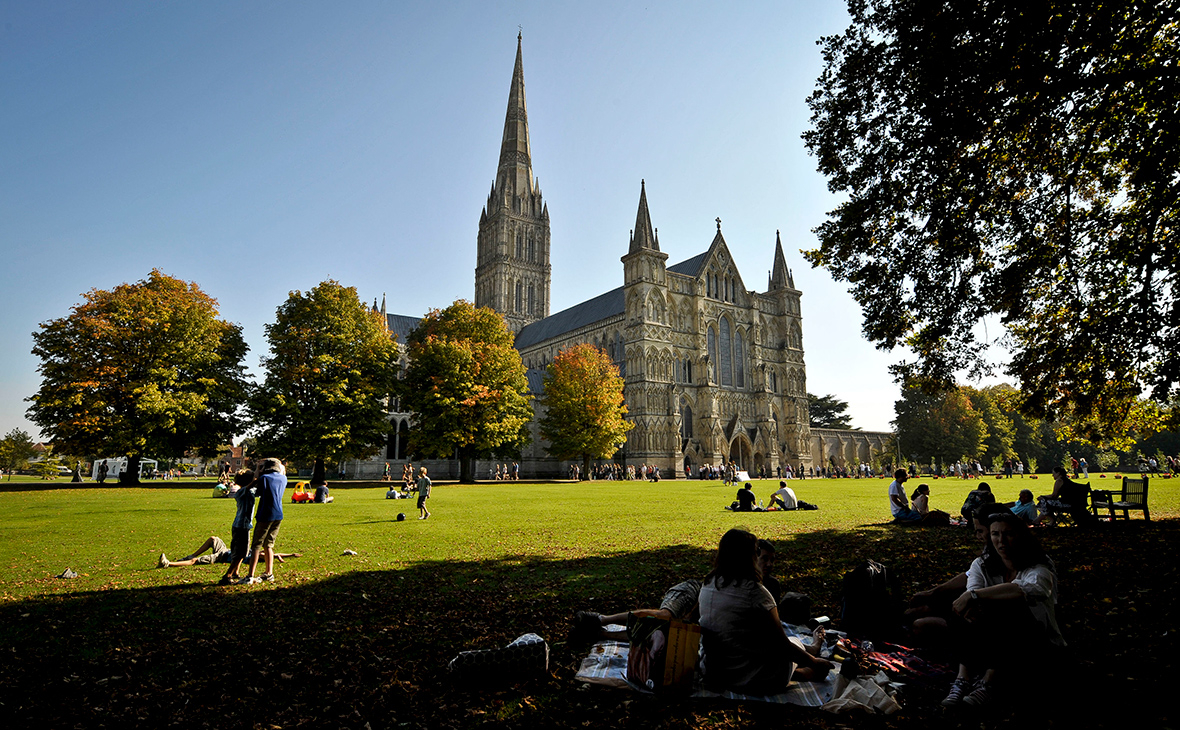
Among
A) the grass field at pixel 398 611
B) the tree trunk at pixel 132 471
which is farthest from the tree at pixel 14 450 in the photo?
the grass field at pixel 398 611

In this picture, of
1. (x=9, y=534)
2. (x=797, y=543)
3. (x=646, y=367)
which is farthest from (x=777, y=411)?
(x=9, y=534)

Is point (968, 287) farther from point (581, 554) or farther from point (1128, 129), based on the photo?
point (581, 554)

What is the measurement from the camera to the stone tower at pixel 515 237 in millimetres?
86750

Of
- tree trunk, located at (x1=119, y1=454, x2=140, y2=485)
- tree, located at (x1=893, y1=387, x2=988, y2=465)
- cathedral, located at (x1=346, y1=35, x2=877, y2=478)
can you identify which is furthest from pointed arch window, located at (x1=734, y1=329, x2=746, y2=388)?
tree trunk, located at (x1=119, y1=454, x2=140, y2=485)

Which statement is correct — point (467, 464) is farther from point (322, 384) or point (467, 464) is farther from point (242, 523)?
point (242, 523)

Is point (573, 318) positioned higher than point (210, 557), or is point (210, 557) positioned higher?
point (573, 318)

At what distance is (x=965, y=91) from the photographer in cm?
900

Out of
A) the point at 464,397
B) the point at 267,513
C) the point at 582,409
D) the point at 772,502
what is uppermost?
the point at 464,397

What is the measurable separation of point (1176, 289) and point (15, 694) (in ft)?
44.7

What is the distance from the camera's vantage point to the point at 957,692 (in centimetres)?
414

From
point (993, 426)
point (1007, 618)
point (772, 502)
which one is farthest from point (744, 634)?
point (993, 426)

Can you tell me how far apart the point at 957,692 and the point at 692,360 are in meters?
58.7

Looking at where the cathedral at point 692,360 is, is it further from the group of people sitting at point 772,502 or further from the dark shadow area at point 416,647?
the dark shadow area at point 416,647

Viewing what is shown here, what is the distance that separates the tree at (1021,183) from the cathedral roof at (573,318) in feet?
170
